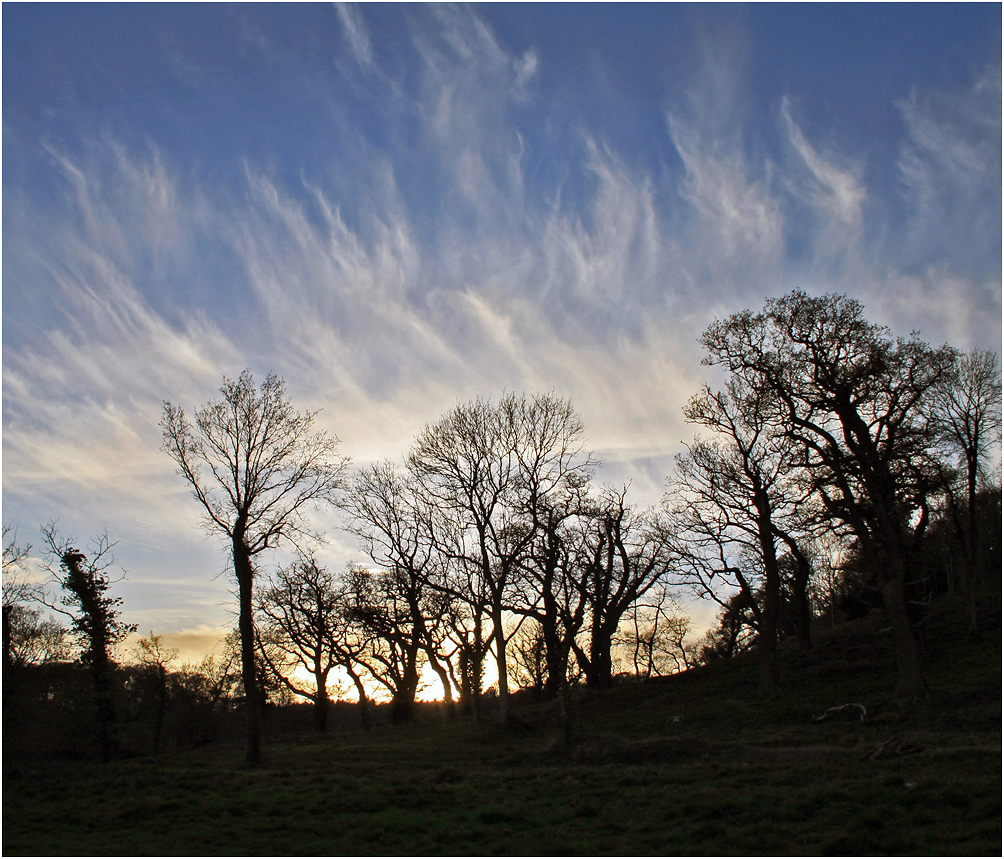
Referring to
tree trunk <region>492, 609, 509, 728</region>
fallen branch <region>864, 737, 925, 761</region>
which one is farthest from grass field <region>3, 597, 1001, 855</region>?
tree trunk <region>492, 609, 509, 728</region>

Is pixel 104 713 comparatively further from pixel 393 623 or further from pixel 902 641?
pixel 902 641

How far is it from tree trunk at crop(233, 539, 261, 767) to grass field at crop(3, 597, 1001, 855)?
3.44ft

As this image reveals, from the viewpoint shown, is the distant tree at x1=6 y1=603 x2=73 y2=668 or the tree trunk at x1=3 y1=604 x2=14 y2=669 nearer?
the tree trunk at x1=3 y1=604 x2=14 y2=669

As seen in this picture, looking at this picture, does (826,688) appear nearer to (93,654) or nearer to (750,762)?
(750,762)

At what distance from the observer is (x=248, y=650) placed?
2209cm

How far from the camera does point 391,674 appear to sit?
161 ft

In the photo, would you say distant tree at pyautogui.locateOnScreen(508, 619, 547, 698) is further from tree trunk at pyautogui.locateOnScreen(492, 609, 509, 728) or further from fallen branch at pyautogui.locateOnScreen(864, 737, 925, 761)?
fallen branch at pyautogui.locateOnScreen(864, 737, 925, 761)

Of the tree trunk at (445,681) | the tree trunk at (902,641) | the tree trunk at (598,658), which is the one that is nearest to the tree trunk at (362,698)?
the tree trunk at (445,681)

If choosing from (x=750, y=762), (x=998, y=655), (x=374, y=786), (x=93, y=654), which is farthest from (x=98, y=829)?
(x=998, y=655)

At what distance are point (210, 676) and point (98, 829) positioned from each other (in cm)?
5527

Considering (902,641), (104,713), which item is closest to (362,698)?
(104,713)

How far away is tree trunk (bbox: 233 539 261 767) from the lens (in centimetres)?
2148

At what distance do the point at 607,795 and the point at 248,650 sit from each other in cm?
1387

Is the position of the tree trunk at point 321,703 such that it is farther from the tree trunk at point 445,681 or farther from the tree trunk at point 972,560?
the tree trunk at point 972,560
